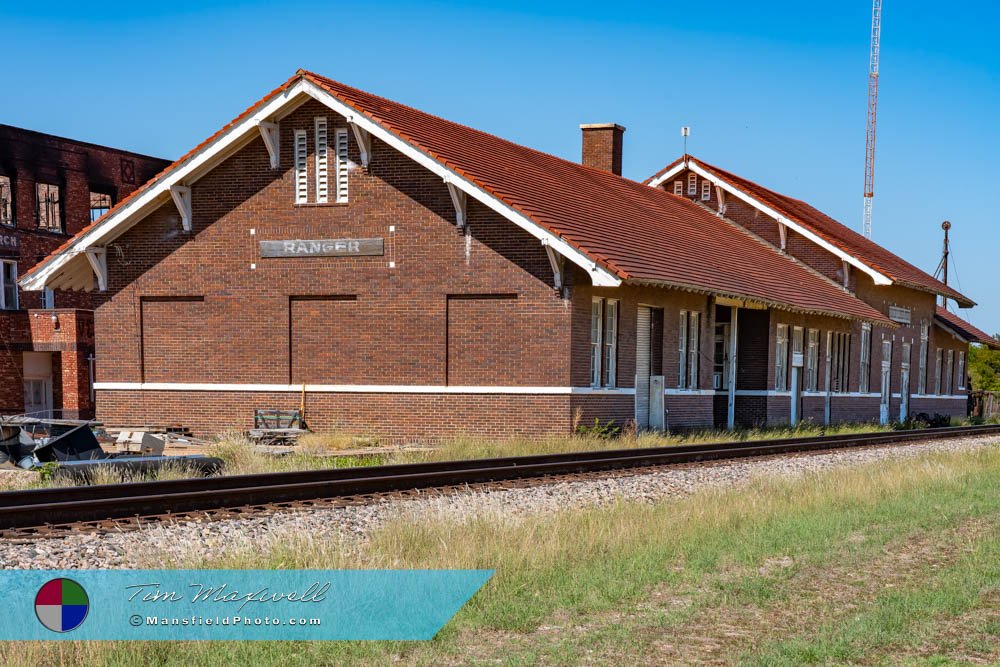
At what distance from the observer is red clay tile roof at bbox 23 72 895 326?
22250 mm

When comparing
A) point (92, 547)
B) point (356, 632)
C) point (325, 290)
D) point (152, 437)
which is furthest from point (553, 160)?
point (356, 632)

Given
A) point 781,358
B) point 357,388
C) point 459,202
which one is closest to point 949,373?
point 781,358

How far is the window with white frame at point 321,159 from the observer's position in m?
23.3

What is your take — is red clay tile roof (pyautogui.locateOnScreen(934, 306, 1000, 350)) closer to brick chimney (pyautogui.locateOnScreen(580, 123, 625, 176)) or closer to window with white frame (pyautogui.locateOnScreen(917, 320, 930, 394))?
window with white frame (pyautogui.locateOnScreen(917, 320, 930, 394))

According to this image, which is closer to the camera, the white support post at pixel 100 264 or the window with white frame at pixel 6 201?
the white support post at pixel 100 264

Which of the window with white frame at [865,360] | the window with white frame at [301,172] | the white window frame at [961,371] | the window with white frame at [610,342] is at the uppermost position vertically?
the window with white frame at [301,172]

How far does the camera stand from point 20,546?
977 cm

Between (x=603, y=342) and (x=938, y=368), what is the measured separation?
28.5 m

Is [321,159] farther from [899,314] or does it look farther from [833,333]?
[899,314]

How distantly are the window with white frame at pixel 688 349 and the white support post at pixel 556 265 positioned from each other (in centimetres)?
572

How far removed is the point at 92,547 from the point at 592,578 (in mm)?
4110

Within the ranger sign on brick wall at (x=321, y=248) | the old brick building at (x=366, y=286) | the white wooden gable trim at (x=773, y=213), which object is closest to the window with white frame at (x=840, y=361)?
the white wooden gable trim at (x=773, y=213)

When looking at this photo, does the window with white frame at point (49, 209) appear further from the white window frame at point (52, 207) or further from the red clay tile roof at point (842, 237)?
the red clay tile roof at point (842, 237)

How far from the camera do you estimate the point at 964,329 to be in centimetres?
5003
